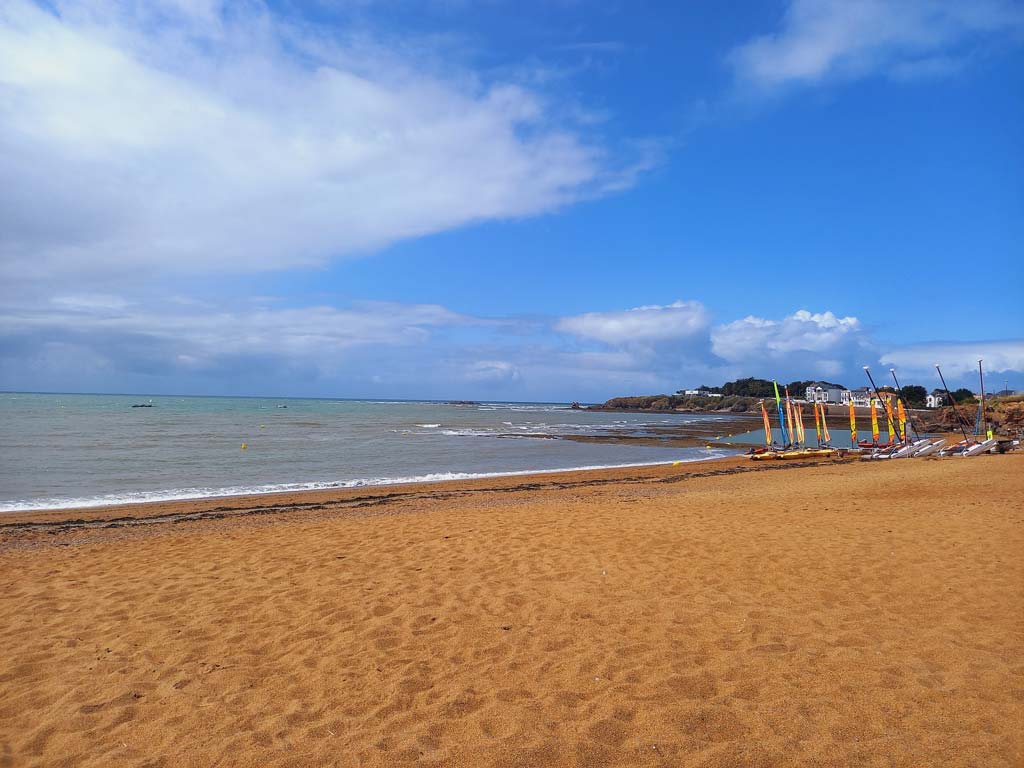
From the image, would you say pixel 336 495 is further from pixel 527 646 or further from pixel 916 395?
pixel 916 395

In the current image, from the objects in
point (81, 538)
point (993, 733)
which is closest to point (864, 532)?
point (993, 733)

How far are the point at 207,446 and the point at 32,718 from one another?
29291mm

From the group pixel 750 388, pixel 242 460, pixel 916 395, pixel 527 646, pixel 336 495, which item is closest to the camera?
pixel 527 646

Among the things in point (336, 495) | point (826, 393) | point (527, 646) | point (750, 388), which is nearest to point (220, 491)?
point (336, 495)

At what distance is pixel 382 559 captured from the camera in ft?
25.4

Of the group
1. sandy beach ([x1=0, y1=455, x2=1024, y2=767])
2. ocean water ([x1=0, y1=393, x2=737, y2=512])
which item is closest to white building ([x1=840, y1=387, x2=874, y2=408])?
ocean water ([x1=0, y1=393, x2=737, y2=512])

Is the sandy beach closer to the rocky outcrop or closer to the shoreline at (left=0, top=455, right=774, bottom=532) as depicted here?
the shoreline at (left=0, top=455, right=774, bottom=532)

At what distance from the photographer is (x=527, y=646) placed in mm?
4754

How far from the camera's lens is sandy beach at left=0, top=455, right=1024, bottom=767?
3.44m

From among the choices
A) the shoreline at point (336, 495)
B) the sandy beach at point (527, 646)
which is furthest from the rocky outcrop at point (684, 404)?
the sandy beach at point (527, 646)

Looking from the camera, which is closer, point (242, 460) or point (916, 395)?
point (242, 460)

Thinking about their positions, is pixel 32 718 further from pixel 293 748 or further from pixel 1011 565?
pixel 1011 565

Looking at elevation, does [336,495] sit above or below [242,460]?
below

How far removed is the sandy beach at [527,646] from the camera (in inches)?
135
